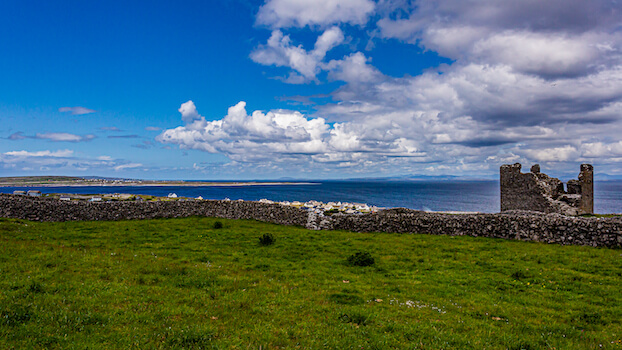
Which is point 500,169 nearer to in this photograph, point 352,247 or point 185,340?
point 352,247

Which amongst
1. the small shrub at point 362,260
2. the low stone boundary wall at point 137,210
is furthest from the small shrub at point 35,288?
the low stone boundary wall at point 137,210

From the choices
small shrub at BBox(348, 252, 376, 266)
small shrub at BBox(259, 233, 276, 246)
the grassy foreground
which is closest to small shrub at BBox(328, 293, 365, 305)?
the grassy foreground

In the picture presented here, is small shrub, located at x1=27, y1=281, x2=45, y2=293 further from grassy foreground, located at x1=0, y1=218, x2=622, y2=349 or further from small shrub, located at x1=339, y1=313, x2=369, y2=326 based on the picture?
small shrub, located at x1=339, y1=313, x2=369, y2=326

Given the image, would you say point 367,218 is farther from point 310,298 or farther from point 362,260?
point 310,298

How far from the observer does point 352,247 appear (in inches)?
690

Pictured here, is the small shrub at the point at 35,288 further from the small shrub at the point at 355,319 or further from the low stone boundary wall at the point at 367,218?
the low stone boundary wall at the point at 367,218

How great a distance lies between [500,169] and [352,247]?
21560 mm

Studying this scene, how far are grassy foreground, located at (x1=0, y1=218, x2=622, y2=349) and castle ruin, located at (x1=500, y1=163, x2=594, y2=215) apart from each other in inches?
582

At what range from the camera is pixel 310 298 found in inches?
362

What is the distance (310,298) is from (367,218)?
1481cm

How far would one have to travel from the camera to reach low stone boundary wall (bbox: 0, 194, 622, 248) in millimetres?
16500

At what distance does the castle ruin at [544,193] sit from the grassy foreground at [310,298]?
48.5 feet

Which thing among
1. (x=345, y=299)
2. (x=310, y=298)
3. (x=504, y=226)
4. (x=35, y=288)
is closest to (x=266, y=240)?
(x=310, y=298)

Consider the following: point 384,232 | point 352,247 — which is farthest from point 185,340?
point 384,232
